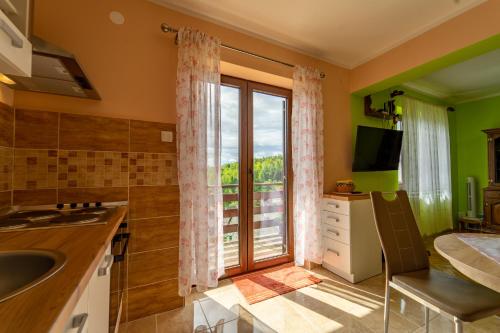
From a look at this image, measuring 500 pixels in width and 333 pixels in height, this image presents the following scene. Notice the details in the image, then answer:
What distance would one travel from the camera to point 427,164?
140 inches

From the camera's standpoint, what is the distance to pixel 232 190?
2.36m

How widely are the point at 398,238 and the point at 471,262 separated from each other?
1.87 feet

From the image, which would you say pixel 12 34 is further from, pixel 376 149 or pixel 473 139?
pixel 473 139

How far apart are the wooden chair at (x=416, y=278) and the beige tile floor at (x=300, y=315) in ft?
1.11

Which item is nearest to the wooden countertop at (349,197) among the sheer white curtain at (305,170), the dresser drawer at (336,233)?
the sheer white curtain at (305,170)

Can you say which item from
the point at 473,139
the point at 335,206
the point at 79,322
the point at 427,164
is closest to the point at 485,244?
the point at 335,206

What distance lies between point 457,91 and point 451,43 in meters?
2.74

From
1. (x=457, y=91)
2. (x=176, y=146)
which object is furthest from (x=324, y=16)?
(x=457, y=91)

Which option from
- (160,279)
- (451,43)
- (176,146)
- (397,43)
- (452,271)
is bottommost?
(452,271)

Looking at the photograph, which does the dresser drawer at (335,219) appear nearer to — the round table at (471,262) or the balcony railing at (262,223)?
the balcony railing at (262,223)

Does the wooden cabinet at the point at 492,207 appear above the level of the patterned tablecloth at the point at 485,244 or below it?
below

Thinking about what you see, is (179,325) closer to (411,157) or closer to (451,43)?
(451,43)

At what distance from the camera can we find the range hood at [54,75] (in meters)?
0.94

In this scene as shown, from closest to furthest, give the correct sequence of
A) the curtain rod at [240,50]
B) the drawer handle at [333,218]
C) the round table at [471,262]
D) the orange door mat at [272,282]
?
the round table at [471,262] → the curtain rod at [240,50] → the orange door mat at [272,282] → the drawer handle at [333,218]
